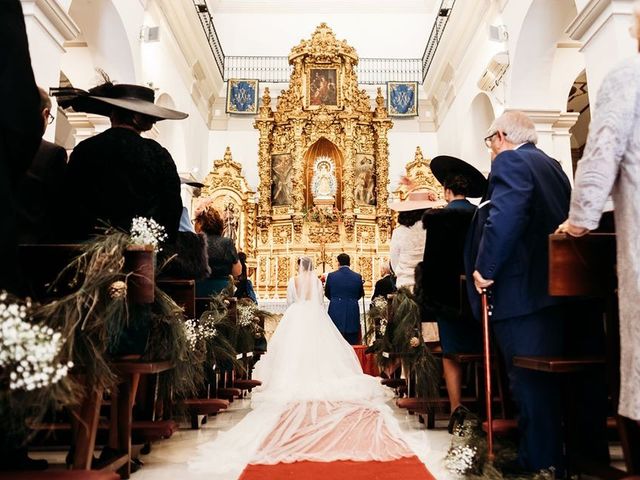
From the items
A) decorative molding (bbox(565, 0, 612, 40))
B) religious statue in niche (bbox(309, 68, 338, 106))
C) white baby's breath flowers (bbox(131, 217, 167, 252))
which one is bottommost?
white baby's breath flowers (bbox(131, 217, 167, 252))

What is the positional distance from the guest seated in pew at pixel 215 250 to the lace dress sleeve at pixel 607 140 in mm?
3030

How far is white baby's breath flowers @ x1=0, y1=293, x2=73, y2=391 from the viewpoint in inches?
63.9

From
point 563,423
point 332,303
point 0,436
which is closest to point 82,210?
point 0,436

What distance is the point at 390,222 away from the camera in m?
13.0

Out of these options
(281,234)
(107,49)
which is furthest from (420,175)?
(107,49)

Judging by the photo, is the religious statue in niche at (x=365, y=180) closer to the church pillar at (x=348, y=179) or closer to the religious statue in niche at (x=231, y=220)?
the church pillar at (x=348, y=179)

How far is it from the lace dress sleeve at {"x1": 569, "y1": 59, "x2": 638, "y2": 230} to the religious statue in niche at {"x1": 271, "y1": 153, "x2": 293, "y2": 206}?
37.0 ft

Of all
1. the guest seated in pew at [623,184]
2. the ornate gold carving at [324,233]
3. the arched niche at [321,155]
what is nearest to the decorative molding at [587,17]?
the guest seated in pew at [623,184]

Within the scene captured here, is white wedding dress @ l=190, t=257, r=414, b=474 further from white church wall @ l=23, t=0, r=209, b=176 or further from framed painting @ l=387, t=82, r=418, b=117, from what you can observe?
framed painting @ l=387, t=82, r=418, b=117

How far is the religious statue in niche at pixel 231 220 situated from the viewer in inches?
470

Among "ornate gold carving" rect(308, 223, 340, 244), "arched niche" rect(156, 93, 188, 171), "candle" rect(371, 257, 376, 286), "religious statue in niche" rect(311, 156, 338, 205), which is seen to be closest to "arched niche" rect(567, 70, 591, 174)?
"candle" rect(371, 257, 376, 286)

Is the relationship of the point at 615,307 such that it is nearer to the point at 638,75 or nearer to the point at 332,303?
the point at 638,75

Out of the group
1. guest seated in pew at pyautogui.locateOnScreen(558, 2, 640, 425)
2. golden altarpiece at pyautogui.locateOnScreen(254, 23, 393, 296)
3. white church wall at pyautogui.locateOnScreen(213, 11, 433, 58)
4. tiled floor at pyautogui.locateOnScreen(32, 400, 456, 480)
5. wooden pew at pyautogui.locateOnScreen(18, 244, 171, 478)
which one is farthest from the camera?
white church wall at pyautogui.locateOnScreen(213, 11, 433, 58)

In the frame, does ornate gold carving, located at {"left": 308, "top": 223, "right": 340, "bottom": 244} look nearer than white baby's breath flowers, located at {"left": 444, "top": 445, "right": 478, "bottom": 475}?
No
